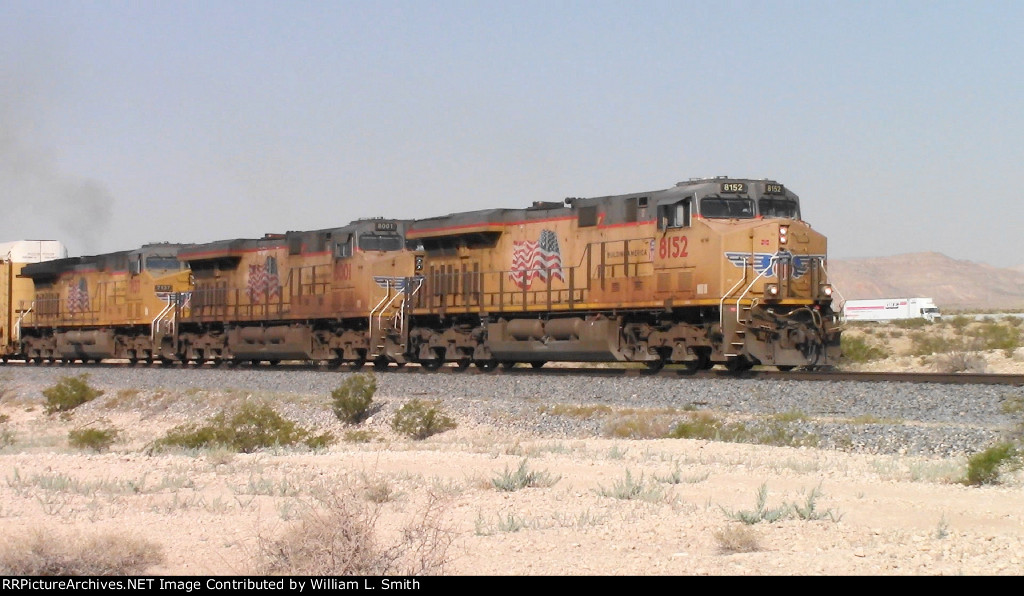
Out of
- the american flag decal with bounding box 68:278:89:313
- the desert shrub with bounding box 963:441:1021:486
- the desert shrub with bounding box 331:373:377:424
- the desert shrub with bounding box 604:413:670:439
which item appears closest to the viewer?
the desert shrub with bounding box 963:441:1021:486

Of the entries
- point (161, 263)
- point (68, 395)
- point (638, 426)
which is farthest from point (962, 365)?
point (161, 263)

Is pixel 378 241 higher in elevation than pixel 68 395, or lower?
higher

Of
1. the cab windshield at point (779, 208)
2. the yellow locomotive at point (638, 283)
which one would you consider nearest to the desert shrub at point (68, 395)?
the yellow locomotive at point (638, 283)

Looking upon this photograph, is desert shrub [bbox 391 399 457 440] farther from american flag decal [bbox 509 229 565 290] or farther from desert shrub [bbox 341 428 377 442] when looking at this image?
american flag decal [bbox 509 229 565 290]

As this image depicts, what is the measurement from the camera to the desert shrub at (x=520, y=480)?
10352 mm

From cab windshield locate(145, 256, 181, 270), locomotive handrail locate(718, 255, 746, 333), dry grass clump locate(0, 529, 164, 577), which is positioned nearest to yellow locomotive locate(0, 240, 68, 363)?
cab windshield locate(145, 256, 181, 270)

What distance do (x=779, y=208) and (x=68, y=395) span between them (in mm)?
16054

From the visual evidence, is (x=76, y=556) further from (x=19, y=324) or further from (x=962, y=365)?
(x=19, y=324)

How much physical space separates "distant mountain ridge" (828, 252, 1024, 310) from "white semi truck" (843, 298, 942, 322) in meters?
83.7

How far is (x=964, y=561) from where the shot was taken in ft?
23.2

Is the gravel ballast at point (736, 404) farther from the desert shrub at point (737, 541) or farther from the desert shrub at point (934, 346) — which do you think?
the desert shrub at point (934, 346)

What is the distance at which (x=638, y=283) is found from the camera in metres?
22.2

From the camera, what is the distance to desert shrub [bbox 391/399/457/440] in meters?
17.3
